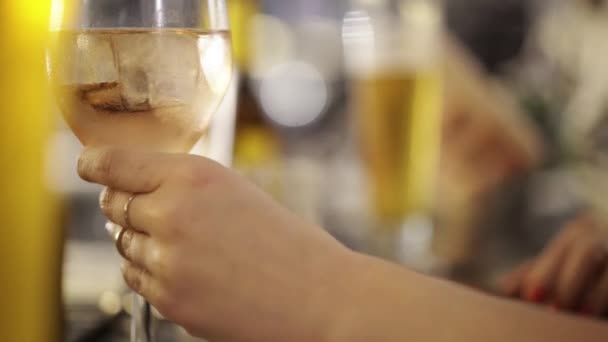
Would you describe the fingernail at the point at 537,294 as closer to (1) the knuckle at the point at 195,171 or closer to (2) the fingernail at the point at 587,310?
(2) the fingernail at the point at 587,310

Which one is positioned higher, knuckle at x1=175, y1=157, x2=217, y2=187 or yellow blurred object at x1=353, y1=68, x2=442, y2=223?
knuckle at x1=175, y1=157, x2=217, y2=187

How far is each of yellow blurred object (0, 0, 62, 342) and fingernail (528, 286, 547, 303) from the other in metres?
0.45

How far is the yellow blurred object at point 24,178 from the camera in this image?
0.59m

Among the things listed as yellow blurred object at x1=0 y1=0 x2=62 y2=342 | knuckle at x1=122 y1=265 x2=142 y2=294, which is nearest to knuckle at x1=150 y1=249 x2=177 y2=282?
knuckle at x1=122 y1=265 x2=142 y2=294

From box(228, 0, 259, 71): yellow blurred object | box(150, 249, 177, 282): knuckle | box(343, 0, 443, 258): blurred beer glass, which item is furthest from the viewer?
box(228, 0, 259, 71): yellow blurred object

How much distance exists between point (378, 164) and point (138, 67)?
2.72ft

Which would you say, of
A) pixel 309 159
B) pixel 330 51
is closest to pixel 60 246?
pixel 309 159

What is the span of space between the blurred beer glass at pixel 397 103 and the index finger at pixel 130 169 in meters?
0.78

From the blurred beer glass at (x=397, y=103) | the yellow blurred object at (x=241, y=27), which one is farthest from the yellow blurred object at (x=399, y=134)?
the yellow blurred object at (x=241, y=27)

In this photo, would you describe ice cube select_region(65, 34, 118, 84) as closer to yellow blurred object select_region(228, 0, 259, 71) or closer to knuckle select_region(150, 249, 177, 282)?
knuckle select_region(150, 249, 177, 282)

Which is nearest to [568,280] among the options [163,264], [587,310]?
[587,310]

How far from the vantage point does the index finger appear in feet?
1.60

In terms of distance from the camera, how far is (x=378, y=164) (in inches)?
A: 52.3

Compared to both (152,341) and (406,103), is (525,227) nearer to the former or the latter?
(406,103)
